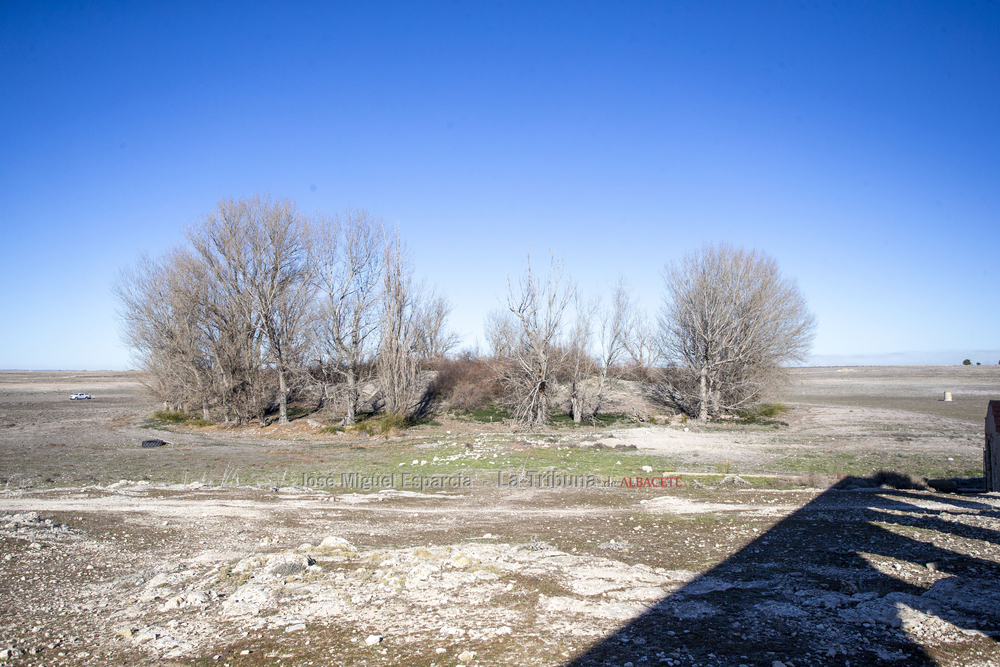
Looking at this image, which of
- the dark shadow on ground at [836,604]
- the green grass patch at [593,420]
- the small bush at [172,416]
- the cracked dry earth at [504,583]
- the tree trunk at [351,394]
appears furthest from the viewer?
the small bush at [172,416]

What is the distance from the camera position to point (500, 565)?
7750 mm

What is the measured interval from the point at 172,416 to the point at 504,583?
31085mm

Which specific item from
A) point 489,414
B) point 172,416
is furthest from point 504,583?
point 172,416

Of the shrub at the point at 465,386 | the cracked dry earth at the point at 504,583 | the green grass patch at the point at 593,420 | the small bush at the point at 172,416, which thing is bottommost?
the green grass patch at the point at 593,420

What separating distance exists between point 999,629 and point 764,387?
2884 centimetres

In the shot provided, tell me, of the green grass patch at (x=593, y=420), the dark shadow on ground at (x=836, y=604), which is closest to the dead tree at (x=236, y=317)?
the green grass patch at (x=593, y=420)

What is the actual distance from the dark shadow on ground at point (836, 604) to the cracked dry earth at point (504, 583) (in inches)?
1.2

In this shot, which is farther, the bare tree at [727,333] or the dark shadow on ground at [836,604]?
the bare tree at [727,333]

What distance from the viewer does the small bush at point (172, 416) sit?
31323 mm

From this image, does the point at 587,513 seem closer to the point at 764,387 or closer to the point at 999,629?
the point at 999,629

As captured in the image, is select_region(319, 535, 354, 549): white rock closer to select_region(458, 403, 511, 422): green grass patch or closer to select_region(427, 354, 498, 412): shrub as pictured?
select_region(458, 403, 511, 422): green grass patch

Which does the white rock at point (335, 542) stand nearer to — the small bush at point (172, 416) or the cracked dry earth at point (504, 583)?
the cracked dry earth at point (504, 583)

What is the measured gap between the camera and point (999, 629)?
5562mm

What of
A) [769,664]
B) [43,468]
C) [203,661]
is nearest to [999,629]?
[769,664]
